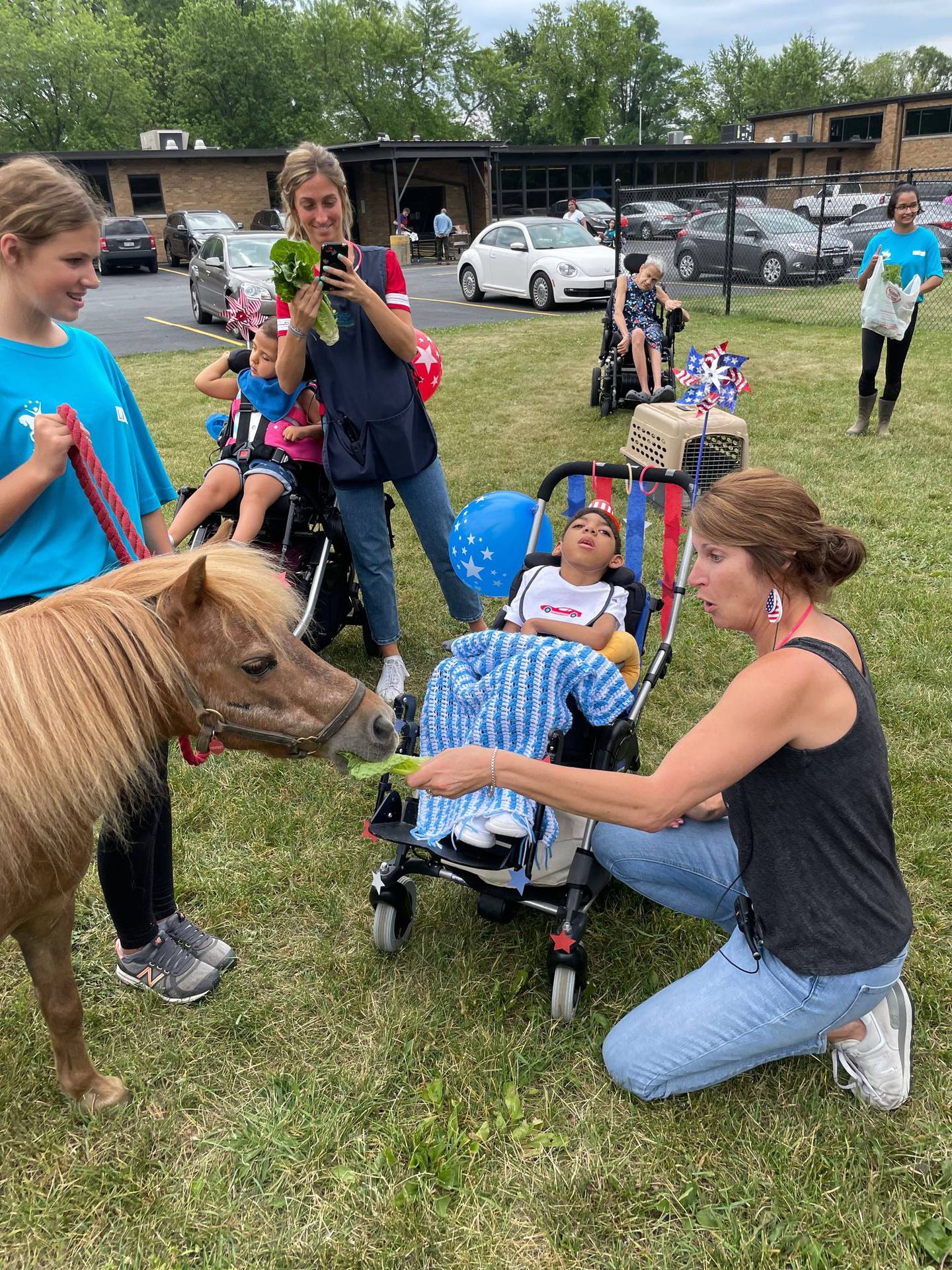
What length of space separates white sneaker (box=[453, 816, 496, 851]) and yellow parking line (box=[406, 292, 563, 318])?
48.1 feet

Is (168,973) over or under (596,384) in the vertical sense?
under

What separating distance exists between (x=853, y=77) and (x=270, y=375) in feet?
279

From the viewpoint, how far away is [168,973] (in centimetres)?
259

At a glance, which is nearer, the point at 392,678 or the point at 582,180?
the point at 392,678

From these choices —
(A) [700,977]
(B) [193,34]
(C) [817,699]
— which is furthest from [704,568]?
(B) [193,34]

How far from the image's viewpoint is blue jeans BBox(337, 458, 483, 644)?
12.5 ft

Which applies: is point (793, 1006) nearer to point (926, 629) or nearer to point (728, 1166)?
point (728, 1166)

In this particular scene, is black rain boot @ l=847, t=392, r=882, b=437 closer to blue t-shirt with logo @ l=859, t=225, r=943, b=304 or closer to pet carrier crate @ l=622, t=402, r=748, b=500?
blue t-shirt with logo @ l=859, t=225, r=943, b=304

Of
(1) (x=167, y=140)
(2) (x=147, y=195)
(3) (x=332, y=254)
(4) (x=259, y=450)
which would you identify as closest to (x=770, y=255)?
(4) (x=259, y=450)

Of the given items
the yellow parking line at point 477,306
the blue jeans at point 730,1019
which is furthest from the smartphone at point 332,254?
the yellow parking line at point 477,306

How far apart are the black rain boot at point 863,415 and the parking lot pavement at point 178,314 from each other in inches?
331

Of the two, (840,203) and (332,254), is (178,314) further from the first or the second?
(840,203)

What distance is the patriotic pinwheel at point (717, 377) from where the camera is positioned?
14.6 ft

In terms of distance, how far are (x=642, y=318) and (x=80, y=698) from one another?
8231mm
